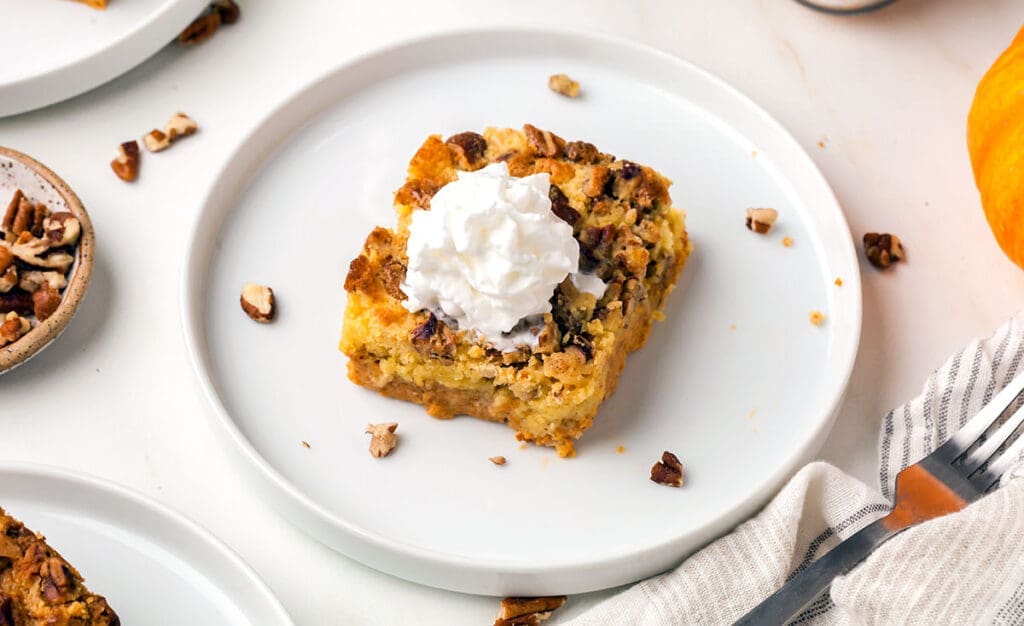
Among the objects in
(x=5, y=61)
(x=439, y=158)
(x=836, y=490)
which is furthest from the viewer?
(x=5, y=61)

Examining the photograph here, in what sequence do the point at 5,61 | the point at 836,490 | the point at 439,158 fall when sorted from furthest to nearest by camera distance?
the point at 5,61 < the point at 439,158 < the point at 836,490

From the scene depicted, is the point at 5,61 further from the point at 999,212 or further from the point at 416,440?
the point at 999,212

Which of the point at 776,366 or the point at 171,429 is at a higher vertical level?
the point at 776,366

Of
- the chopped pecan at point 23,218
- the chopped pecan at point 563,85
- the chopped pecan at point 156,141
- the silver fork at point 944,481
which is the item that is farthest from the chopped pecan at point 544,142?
the chopped pecan at point 23,218

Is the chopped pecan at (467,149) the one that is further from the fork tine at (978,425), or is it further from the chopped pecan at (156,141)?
the fork tine at (978,425)

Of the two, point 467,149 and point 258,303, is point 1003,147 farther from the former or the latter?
point 258,303

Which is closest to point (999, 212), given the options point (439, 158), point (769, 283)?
point (769, 283)

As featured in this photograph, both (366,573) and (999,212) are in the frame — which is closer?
(366,573)

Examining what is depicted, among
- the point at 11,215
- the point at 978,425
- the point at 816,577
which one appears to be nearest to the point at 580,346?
the point at 816,577
